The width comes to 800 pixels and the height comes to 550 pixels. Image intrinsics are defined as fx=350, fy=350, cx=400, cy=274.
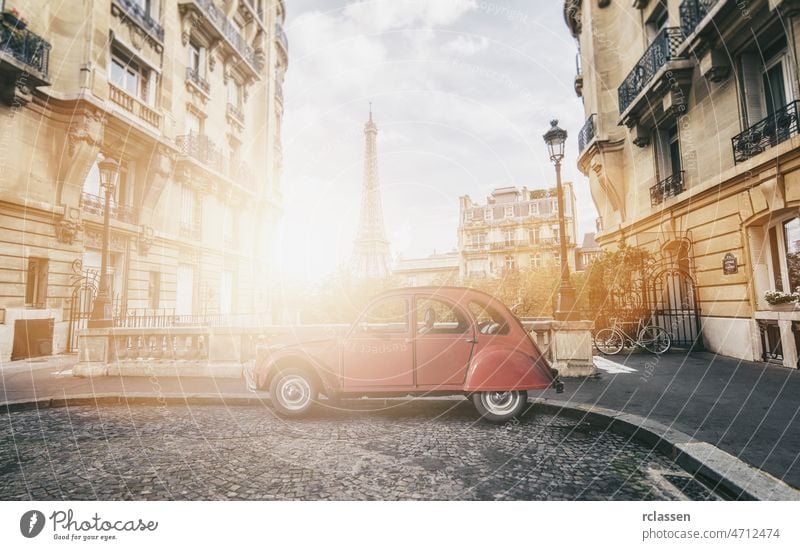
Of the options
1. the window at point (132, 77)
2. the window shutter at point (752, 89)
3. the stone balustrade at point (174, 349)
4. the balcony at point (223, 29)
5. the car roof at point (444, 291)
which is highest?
the balcony at point (223, 29)

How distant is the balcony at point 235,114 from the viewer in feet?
56.7

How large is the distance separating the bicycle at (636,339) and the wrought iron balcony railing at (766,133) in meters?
4.18

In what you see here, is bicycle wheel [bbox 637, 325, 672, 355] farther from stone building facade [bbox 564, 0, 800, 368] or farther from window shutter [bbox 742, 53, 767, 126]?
window shutter [bbox 742, 53, 767, 126]

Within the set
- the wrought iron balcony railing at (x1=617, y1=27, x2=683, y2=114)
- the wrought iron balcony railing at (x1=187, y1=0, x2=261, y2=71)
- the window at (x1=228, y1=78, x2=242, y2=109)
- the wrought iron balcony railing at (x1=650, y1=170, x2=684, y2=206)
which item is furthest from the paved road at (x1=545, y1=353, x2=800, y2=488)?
the window at (x1=228, y1=78, x2=242, y2=109)

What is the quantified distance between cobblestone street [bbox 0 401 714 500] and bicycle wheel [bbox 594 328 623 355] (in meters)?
6.24

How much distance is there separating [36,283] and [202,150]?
839 centimetres

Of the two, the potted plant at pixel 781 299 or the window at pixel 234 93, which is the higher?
the window at pixel 234 93

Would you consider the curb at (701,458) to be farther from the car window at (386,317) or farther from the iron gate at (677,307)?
the iron gate at (677,307)

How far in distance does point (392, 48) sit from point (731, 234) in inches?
330

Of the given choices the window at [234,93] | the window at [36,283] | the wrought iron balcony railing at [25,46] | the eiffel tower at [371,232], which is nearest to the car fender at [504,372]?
the window at [36,283]

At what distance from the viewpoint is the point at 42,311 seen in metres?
8.95

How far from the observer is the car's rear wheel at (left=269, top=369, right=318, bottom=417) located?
161 inches
